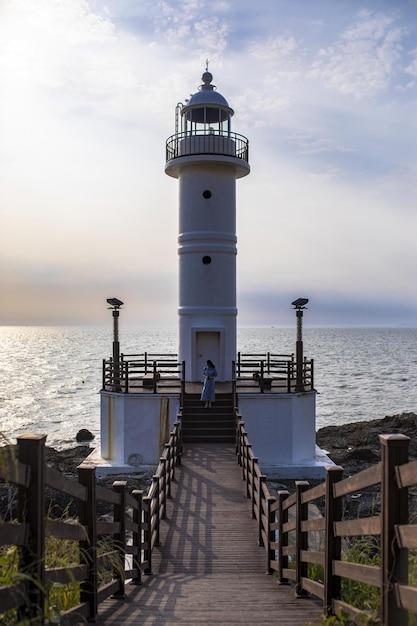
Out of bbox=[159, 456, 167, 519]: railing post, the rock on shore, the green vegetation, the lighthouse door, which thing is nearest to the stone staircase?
the lighthouse door

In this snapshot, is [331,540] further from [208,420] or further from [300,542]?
[208,420]

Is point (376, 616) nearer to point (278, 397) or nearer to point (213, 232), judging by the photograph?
point (278, 397)

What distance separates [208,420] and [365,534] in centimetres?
1340

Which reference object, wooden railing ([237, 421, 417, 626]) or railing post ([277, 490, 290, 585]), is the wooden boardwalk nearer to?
railing post ([277, 490, 290, 585])

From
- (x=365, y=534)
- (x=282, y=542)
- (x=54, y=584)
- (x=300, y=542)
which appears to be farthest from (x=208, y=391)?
(x=54, y=584)

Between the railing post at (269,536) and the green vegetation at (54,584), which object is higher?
the green vegetation at (54,584)

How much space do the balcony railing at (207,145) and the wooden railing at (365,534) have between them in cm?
1667

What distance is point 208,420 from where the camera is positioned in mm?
17750

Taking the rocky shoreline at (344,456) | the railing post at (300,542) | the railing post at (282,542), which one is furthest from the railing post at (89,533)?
the railing post at (282,542)

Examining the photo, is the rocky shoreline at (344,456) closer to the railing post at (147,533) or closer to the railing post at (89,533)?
the railing post at (147,533)

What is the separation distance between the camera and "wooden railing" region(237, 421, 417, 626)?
382cm

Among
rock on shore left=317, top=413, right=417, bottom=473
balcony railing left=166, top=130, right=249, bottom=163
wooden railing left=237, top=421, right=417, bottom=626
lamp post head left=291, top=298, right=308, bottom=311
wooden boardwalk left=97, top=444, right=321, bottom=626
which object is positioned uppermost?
balcony railing left=166, top=130, right=249, bottom=163

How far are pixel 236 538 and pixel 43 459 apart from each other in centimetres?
652

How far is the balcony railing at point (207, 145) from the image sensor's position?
22.1m
